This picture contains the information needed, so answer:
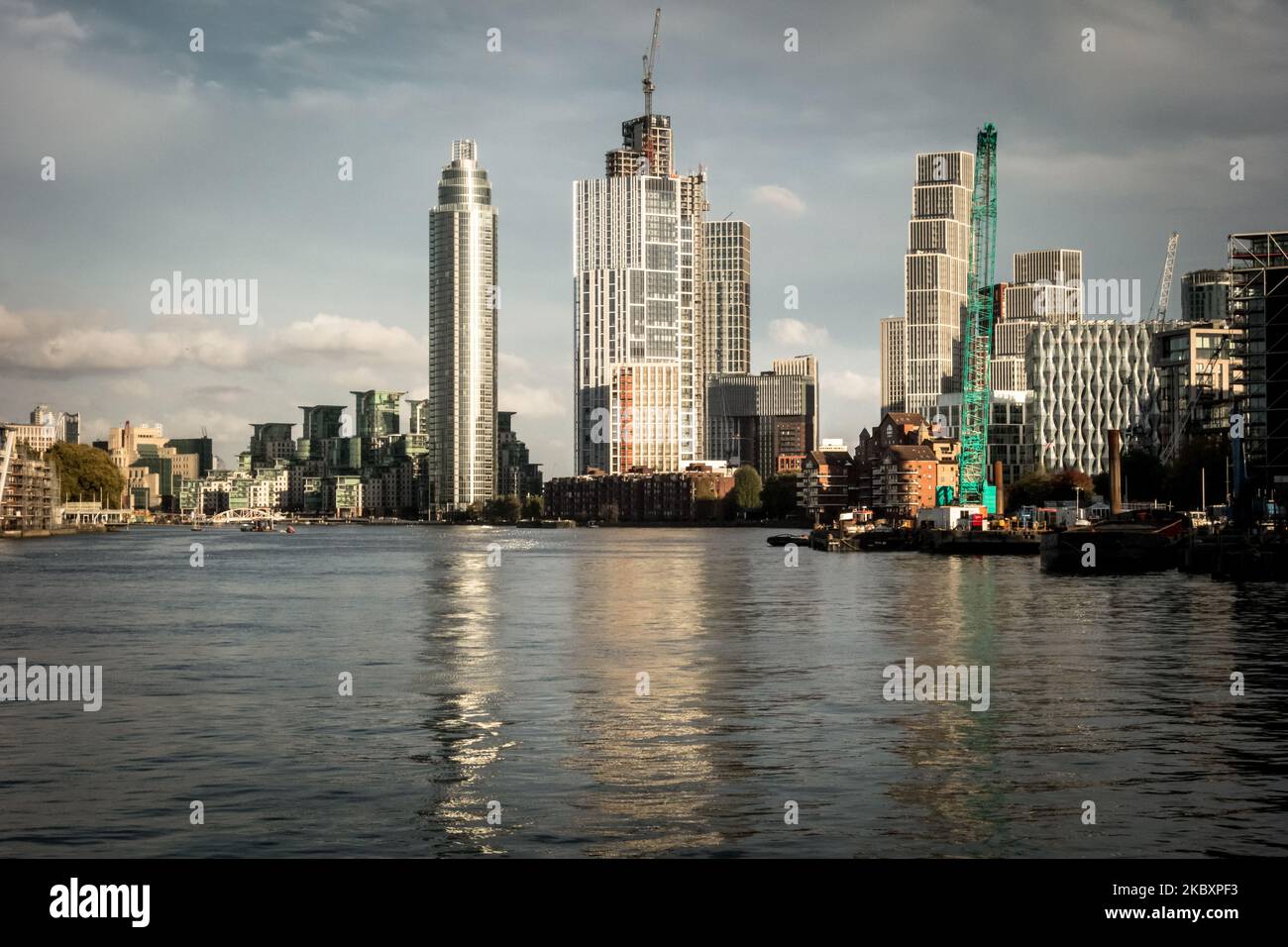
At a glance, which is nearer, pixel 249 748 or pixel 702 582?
pixel 249 748

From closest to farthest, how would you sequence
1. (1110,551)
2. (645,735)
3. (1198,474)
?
1. (645,735)
2. (1110,551)
3. (1198,474)

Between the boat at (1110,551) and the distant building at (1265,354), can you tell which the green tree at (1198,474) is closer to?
the distant building at (1265,354)

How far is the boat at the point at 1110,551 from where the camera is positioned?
125m

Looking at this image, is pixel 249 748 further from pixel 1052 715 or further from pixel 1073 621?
pixel 1073 621

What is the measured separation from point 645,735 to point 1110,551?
10201 centimetres

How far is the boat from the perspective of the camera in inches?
4904

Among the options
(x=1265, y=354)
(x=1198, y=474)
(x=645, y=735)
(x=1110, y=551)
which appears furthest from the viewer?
(x=1198, y=474)

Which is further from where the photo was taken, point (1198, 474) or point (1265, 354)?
point (1198, 474)

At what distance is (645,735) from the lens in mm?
33875

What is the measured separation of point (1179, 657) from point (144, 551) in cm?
16669

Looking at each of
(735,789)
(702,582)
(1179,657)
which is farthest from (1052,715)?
(702,582)

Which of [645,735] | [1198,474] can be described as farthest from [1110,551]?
[645,735]

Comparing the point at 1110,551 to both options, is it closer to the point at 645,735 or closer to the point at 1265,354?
the point at 1265,354
